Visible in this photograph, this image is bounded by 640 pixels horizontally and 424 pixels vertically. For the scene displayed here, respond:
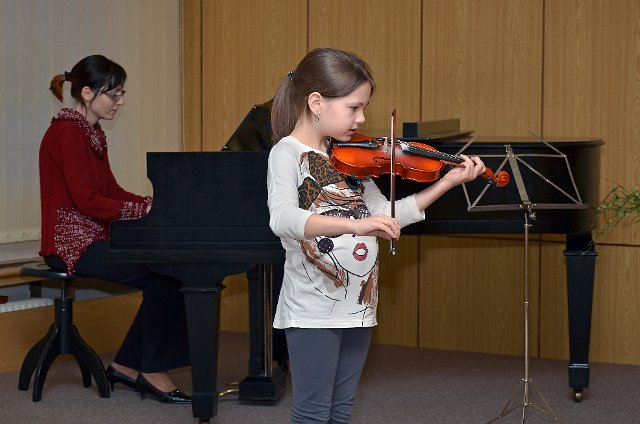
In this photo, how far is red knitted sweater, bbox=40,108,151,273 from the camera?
3.82m

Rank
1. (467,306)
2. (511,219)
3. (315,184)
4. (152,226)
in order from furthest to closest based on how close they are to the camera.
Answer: (467,306) → (511,219) → (152,226) → (315,184)

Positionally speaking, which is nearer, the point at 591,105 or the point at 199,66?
the point at 591,105

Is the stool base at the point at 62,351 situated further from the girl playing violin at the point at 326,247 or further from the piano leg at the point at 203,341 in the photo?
the girl playing violin at the point at 326,247

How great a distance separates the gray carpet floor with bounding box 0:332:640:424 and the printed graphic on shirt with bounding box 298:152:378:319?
1.31 m

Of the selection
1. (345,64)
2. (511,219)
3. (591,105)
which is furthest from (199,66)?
(345,64)

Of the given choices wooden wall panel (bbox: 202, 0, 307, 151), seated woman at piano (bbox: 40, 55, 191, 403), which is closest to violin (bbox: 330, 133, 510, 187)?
seated woman at piano (bbox: 40, 55, 191, 403)

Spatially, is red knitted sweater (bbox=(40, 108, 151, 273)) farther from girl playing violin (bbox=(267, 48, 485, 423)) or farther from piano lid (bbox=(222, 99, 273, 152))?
girl playing violin (bbox=(267, 48, 485, 423))

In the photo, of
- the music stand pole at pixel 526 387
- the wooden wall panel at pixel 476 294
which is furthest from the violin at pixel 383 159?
the wooden wall panel at pixel 476 294

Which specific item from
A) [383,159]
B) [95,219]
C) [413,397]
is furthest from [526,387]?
[95,219]

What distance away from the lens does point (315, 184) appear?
2365mm

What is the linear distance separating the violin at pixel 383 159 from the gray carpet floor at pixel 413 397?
125cm

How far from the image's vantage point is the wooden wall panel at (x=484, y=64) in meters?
4.69

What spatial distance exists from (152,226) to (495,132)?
2054 mm

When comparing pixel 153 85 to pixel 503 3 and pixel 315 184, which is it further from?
pixel 315 184
